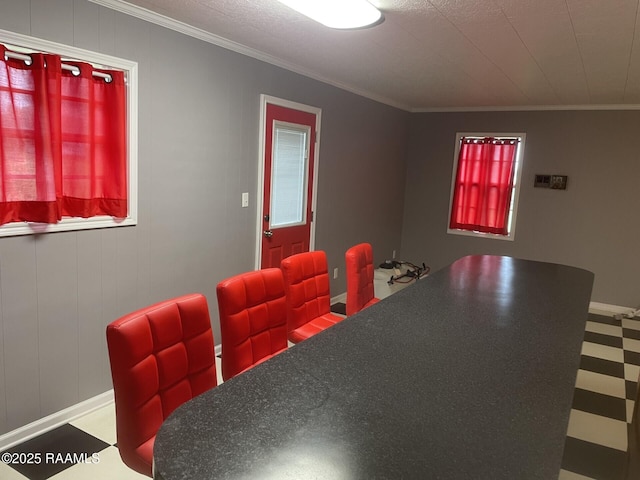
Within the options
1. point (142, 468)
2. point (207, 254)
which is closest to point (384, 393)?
point (142, 468)

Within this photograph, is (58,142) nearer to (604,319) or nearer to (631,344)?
(631,344)

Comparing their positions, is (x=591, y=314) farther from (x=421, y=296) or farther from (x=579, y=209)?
(x=421, y=296)

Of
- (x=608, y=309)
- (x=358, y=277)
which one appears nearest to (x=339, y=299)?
(x=358, y=277)

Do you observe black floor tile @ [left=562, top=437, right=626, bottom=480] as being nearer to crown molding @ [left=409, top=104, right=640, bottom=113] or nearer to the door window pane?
the door window pane

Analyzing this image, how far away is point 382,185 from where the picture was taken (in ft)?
18.1

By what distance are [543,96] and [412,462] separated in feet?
15.5

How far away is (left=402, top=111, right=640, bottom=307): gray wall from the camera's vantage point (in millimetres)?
4863

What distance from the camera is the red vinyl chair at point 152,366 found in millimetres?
1301

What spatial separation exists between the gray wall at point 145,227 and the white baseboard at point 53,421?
35 millimetres

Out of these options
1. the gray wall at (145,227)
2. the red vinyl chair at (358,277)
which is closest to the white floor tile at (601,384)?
the red vinyl chair at (358,277)

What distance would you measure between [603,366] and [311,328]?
2.71m

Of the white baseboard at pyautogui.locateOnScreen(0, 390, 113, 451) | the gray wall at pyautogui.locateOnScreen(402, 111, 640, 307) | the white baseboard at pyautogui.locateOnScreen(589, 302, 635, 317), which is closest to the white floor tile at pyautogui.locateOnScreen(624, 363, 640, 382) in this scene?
the white baseboard at pyautogui.locateOnScreen(589, 302, 635, 317)

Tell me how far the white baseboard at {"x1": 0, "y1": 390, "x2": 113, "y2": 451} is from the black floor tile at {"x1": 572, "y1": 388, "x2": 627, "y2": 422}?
2991 mm

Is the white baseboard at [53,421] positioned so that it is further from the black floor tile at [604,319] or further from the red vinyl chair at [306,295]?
the black floor tile at [604,319]
